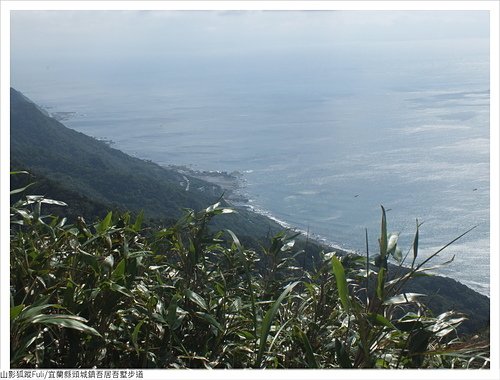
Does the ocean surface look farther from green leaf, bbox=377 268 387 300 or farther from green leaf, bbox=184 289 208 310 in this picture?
green leaf, bbox=184 289 208 310

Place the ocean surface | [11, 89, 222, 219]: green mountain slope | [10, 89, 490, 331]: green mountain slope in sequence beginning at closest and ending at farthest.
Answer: [10, 89, 490, 331]: green mountain slope → the ocean surface → [11, 89, 222, 219]: green mountain slope

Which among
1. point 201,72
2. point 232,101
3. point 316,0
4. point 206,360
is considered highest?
point 201,72

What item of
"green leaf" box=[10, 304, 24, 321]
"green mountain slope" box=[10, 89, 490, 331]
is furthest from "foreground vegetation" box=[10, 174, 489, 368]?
"green mountain slope" box=[10, 89, 490, 331]

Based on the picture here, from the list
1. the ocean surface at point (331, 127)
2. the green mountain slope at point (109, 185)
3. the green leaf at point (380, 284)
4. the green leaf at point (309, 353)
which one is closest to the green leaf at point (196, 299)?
the green leaf at point (309, 353)

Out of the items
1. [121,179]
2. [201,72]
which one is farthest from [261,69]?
[121,179]

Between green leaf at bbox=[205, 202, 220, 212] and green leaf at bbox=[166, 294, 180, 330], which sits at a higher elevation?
green leaf at bbox=[205, 202, 220, 212]

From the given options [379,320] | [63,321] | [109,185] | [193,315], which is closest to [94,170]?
[109,185]

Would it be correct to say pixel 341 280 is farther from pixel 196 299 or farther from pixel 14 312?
pixel 14 312

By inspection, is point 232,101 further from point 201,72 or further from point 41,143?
point 41,143
